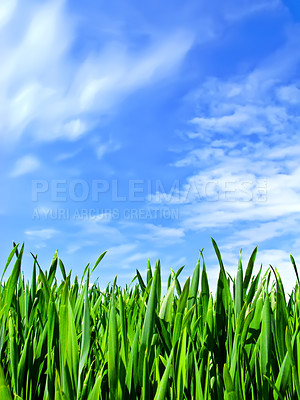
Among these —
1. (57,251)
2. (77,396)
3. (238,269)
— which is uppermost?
(57,251)

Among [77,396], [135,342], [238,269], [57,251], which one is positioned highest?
[57,251]

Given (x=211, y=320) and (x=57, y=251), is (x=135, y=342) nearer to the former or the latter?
(x=211, y=320)

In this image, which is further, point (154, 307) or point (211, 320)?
point (211, 320)

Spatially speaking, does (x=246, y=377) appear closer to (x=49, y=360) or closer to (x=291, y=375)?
(x=291, y=375)

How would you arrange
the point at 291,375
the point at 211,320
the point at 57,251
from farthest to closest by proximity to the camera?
the point at 57,251, the point at 211,320, the point at 291,375

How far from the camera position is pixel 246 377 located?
94 centimetres

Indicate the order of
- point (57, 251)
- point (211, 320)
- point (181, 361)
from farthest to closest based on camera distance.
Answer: point (57, 251)
point (211, 320)
point (181, 361)

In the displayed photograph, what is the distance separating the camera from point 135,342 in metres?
0.86

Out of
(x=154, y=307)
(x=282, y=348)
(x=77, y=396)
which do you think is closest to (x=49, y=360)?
(x=77, y=396)

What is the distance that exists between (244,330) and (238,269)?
0.74ft

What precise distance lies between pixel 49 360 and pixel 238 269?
0.56 m

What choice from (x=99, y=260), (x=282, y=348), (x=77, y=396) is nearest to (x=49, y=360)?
(x=77, y=396)

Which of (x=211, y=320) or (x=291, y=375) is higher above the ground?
(x=211, y=320)

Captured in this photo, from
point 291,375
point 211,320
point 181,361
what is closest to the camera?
point 181,361
